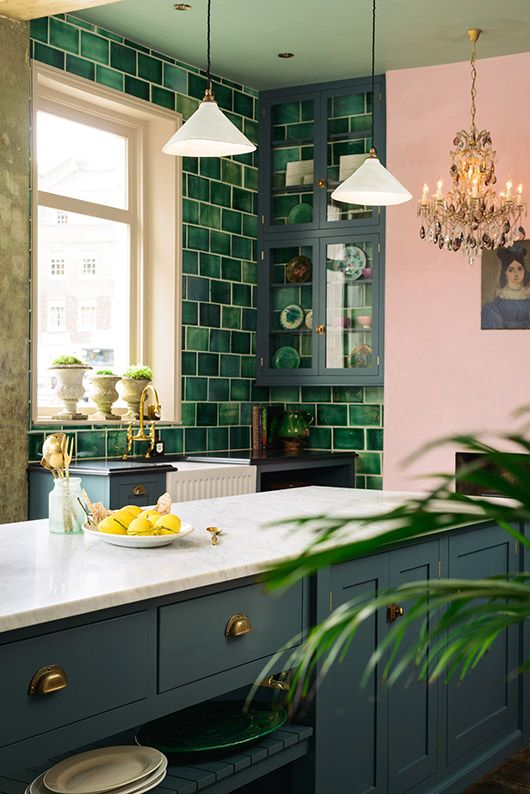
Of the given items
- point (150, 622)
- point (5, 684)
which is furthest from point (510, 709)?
point (5, 684)

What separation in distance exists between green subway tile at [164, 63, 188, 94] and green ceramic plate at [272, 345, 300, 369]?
5.57 ft

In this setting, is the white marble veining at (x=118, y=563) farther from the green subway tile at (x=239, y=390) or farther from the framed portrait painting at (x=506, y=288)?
the green subway tile at (x=239, y=390)

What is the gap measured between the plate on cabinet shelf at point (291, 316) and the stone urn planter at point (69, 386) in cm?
167

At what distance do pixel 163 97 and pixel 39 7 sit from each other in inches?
54.3

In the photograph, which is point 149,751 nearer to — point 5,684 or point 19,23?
point 5,684

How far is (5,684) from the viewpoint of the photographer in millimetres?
1747

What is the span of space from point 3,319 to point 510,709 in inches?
111

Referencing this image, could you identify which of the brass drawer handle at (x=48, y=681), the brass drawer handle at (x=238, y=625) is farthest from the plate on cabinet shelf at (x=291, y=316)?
the brass drawer handle at (x=48, y=681)

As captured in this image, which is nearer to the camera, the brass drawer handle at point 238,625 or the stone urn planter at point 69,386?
the brass drawer handle at point 238,625

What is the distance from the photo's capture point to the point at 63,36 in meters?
5.31

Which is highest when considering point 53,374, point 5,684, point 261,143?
point 261,143

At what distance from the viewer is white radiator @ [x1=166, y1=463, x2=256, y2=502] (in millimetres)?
5121

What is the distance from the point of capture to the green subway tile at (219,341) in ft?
21.0

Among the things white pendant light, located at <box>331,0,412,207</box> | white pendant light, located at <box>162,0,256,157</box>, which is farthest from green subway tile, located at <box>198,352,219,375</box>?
white pendant light, located at <box>162,0,256,157</box>
